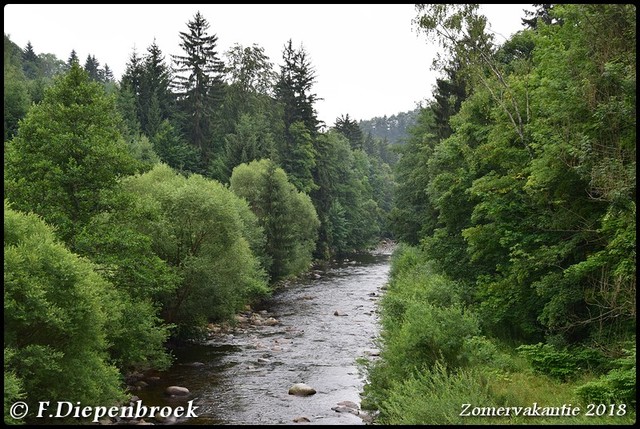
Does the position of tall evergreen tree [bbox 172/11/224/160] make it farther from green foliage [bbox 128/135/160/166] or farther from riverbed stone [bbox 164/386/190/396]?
riverbed stone [bbox 164/386/190/396]

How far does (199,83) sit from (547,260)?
187 ft

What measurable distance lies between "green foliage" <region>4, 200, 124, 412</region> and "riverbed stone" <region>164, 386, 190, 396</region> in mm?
3001

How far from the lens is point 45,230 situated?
1536 centimetres

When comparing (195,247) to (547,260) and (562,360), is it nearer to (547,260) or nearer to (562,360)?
(547,260)

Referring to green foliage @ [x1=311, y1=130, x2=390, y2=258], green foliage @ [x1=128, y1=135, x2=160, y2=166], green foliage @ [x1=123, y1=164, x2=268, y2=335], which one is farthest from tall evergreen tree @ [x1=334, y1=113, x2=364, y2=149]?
green foliage @ [x1=123, y1=164, x2=268, y2=335]

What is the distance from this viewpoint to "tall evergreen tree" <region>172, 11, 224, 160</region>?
210ft

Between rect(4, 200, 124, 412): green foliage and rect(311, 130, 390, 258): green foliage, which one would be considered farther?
rect(311, 130, 390, 258): green foliage

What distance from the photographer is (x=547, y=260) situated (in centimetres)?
1499

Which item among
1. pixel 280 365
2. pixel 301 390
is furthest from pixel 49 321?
pixel 280 365

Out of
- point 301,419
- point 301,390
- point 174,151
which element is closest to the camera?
point 301,419

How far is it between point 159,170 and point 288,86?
3261 centimetres

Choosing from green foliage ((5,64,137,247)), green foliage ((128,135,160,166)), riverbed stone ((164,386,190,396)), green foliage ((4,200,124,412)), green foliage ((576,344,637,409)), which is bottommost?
riverbed stone ((164,386,190,396))

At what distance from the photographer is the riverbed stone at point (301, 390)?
18250mm

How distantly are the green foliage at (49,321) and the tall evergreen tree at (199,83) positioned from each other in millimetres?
49568
